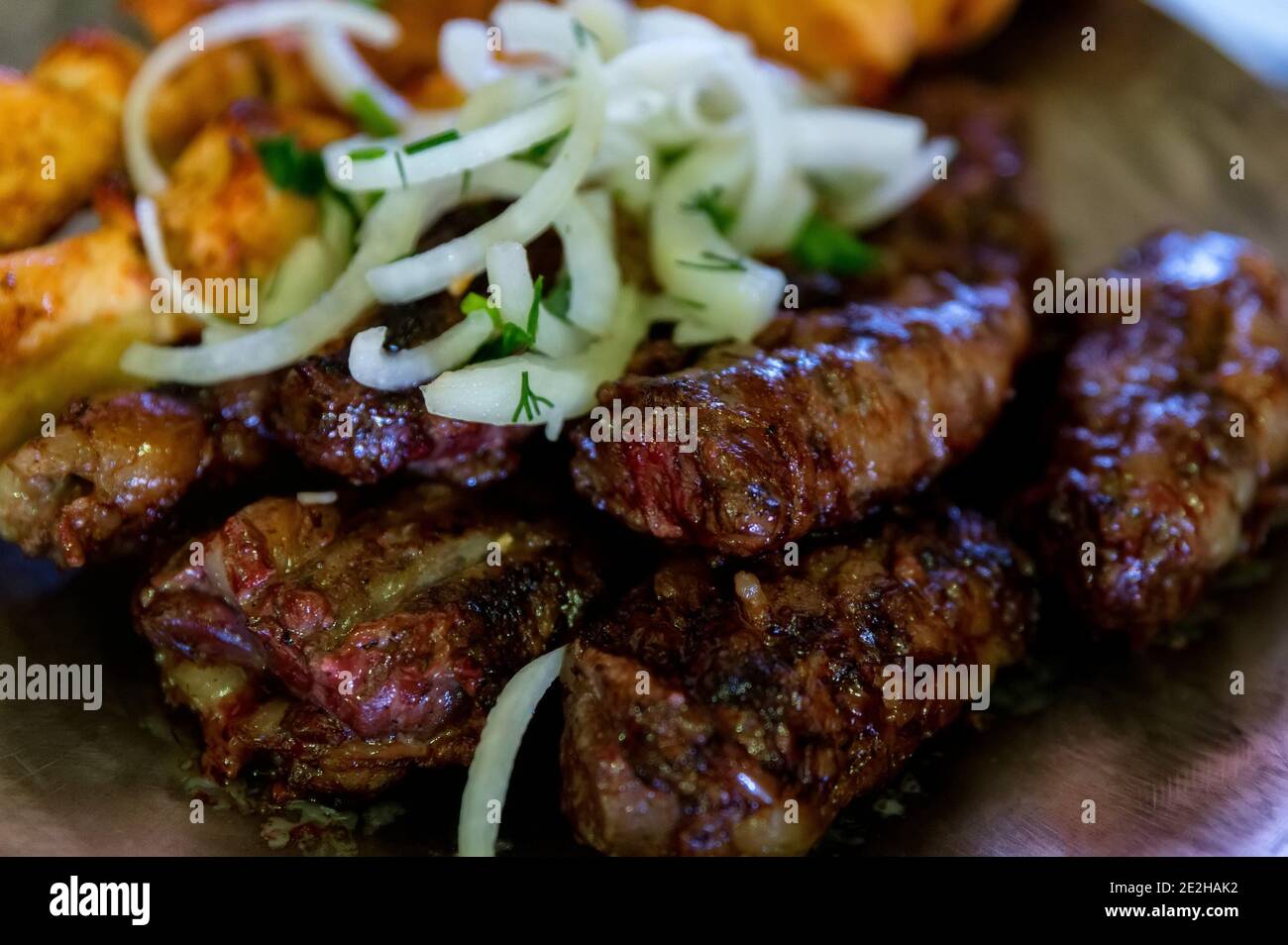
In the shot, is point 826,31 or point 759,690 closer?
point 759,690

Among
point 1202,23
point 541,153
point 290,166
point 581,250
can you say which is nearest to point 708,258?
point 581,250

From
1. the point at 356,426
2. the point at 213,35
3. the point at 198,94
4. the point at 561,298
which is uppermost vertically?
the point at 213,35

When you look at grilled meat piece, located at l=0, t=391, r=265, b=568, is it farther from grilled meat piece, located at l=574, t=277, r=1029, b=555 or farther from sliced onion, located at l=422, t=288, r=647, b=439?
grilled meat piece, located at l=574, t=277, r=1029, b=555

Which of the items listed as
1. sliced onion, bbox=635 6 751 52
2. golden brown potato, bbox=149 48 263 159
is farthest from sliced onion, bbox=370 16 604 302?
golden brown potato, bbox=149 48 263 159

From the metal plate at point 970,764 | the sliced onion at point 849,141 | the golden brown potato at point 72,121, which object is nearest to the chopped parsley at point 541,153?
the sliced onion at point 849,141

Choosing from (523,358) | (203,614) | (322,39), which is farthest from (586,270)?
(322,39)

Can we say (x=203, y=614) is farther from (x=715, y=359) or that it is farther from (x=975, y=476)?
(x=975, y=476)

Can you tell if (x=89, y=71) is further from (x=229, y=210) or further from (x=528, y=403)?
(x=528, y=403)
